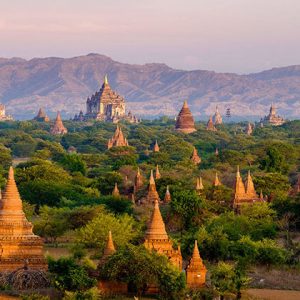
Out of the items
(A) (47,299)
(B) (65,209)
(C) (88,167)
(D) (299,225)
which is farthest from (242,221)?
(C) (88,167)

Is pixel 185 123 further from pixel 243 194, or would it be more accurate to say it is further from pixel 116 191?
pixel 243 194

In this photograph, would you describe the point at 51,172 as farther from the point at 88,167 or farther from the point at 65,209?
the point at 88,167

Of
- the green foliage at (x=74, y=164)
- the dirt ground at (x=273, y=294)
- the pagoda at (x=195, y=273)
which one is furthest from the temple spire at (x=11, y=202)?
the green foliage at (x=74, y=164)

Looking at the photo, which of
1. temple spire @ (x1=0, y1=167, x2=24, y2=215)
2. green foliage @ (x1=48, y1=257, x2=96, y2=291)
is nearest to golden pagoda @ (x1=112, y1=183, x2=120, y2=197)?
temple spire @ (x1=0, y1=167, x2=24, y2=215)

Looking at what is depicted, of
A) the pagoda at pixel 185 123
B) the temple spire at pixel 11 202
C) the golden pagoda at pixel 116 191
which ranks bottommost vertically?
the pagoda at pixel 185 123

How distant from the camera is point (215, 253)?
43406 mm

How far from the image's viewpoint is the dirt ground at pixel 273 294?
37144 millimetres

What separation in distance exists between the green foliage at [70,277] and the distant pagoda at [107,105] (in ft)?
479

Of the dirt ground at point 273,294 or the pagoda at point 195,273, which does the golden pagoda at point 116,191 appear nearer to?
the dirt ground at point 273,294

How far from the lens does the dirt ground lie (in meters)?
37.1

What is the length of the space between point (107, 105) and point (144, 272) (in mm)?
152667

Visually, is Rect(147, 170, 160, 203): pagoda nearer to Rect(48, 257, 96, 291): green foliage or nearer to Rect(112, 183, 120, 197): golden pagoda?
Rect(112, 183, 120, 197): golden pagoda

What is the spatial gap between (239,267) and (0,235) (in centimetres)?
792

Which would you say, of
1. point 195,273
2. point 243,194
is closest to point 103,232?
point 195,273
